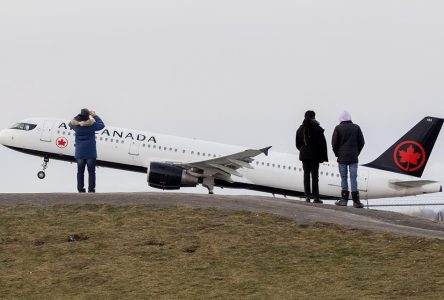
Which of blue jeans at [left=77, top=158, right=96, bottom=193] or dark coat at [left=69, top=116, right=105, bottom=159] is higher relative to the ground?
dark coat at [left=69, top=116, right=105, bottom=159]

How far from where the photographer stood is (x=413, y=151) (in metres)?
46.1

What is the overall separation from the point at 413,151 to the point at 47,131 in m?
16.8

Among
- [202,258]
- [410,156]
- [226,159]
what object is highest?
[410,156]

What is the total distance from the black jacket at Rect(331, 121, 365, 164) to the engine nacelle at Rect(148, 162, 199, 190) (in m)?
17.5

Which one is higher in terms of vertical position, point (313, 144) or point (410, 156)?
point (410, 156)

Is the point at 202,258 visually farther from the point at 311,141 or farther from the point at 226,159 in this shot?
the point at 226,159

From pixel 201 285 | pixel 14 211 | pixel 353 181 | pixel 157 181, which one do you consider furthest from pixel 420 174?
pixel 201 285

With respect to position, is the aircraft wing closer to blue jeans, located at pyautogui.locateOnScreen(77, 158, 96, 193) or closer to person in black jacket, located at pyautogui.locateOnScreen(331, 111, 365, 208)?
blue jeans, located at pyautogui.locateOnScreen(77, 158, 96, 193)

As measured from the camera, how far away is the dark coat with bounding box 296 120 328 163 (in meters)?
23.7

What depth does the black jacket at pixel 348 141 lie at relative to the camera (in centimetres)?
2305

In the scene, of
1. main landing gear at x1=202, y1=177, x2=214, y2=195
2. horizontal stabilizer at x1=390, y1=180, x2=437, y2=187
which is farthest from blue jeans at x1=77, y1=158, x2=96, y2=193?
horizontal stabilizer at x1=390, y1=180, x2=437, y2=187

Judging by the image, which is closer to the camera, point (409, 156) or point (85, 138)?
point (85, 138)

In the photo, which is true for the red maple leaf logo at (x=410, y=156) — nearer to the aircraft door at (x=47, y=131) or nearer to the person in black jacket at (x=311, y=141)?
the aircraft door at (x=47, y=131)

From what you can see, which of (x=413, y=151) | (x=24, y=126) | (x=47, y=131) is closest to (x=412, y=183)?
(x=413, y=151)
